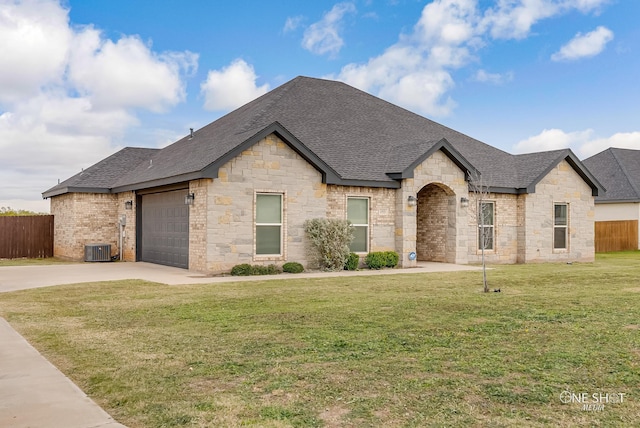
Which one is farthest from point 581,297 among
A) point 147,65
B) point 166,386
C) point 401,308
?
point 147,65

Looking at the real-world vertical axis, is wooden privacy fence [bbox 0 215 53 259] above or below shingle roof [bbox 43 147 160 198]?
below

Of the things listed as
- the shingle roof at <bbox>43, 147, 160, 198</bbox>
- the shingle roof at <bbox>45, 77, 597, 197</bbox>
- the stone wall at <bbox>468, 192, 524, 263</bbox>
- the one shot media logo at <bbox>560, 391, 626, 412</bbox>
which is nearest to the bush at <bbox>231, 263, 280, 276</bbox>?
the shingle roof at <bbox>45, 77, 597, 197</bbox>

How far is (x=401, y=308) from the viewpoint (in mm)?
10602

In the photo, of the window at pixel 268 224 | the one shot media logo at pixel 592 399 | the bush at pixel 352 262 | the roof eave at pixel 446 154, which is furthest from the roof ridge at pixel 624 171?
the one shot media logo at pixel 592 399

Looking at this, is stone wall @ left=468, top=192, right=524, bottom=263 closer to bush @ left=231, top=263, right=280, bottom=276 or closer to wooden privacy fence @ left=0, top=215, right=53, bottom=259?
bush @ left=231, top=263, right=280, bottom=276

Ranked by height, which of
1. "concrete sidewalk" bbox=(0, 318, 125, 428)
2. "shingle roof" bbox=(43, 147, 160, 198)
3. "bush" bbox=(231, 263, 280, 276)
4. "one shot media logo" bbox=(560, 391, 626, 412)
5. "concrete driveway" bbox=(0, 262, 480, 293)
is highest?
"shingle roof" bbox=(43, 147, 160, 198)

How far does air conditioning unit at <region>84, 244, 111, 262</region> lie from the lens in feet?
77.1

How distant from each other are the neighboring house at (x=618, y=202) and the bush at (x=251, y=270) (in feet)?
74.2

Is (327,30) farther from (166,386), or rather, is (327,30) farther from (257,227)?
(166,386)

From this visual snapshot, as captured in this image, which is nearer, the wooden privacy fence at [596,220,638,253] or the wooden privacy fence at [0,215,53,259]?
the wooden privacy fence at [0,215,53,259]

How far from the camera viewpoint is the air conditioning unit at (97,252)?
23.5 m

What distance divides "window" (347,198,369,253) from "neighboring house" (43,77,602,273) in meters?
0.04

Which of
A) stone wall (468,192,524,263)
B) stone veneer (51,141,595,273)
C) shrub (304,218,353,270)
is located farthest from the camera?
stone wall (468,192,524,263)

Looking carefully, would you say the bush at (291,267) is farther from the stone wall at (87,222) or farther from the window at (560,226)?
the window at (560,226)
